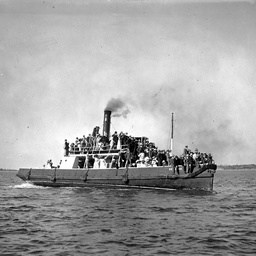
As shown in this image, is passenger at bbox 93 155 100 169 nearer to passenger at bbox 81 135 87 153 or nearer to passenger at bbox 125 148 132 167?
passenger at bbox 81 135 87 153

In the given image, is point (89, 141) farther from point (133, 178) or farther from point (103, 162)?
point (133, 178)

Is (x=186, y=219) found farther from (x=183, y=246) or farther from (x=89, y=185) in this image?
(x=89, y=185)

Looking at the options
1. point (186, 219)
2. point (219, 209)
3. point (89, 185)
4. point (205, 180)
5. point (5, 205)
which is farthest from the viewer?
point (89, 185)

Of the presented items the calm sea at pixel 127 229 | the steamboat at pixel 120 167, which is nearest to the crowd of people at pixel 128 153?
the steamboat at pixel 120 167

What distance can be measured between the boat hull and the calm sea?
584 cm

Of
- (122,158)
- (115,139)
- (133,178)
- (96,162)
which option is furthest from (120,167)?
(96,162)

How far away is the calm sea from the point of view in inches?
372

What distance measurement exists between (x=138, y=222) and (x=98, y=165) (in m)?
17.7

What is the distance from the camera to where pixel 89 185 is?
29391mm

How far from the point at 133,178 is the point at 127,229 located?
14.7 meters

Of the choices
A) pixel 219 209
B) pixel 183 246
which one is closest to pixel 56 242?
pixel 183 246

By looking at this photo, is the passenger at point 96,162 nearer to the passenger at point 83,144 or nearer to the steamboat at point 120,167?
the steamboat at point 120,167

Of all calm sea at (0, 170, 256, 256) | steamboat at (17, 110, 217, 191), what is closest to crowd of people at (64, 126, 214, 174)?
steamboat at (17, 110, 217, 191)

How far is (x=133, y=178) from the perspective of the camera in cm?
2648
